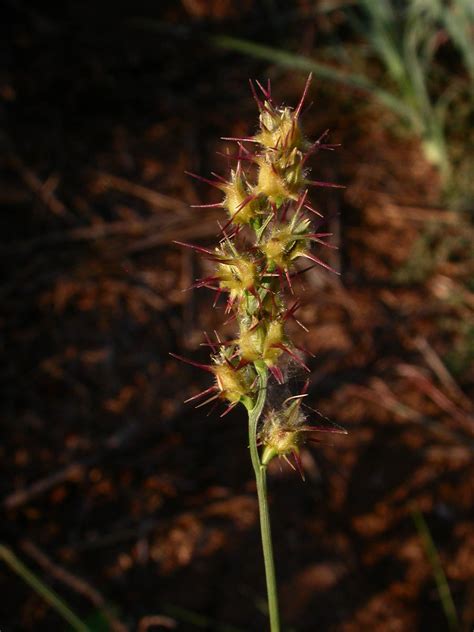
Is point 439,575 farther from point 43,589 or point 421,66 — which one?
point 421,66

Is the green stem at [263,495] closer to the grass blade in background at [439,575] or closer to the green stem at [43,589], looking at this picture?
the green stem at [43,589]

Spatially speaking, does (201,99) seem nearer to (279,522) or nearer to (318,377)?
(318,377)

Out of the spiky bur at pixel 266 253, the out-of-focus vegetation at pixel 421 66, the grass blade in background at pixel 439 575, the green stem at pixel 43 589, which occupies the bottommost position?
the grass blade in background at pixel 439 575

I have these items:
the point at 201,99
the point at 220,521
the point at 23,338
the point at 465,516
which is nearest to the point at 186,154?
the point at 201,99

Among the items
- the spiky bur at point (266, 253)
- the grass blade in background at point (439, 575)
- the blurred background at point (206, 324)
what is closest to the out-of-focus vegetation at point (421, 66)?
the blurred background at point (206, 324)

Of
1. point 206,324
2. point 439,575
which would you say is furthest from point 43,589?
point 206,324
